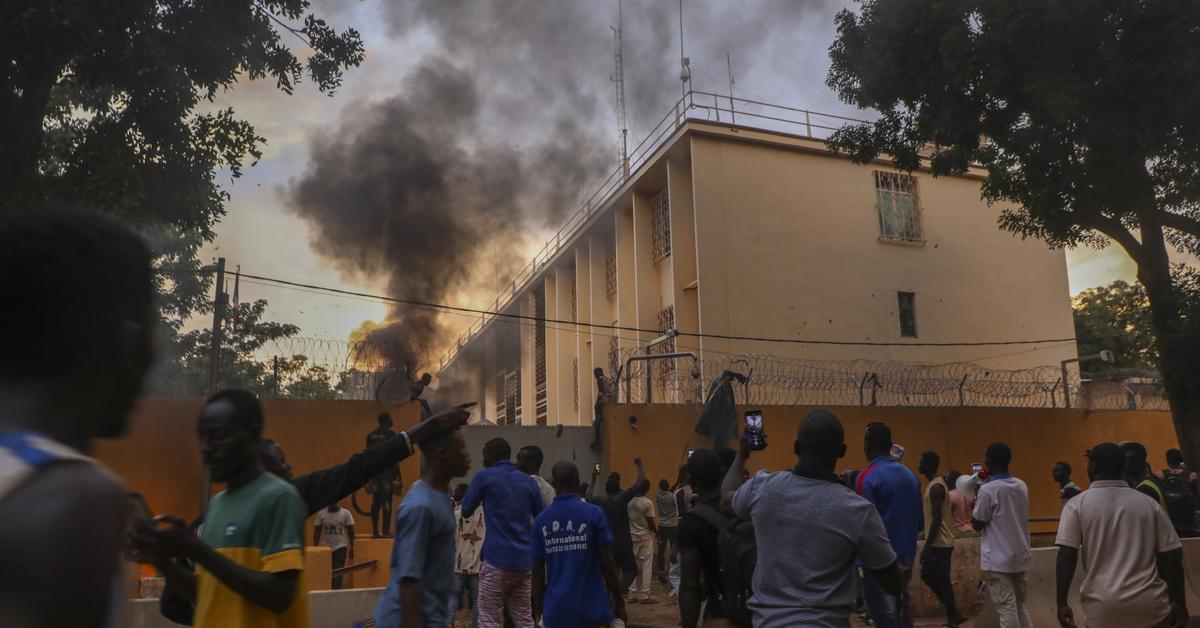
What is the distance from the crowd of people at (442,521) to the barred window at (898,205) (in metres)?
13.5

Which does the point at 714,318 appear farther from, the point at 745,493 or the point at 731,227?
the point at 745,493

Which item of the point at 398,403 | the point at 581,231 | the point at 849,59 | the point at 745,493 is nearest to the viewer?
the point at 745,493

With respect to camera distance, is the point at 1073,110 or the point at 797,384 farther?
the point at 797,384

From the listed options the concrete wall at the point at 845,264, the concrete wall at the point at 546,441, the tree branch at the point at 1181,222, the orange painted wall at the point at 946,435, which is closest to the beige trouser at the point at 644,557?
the orange painted wall at the point at 946,435

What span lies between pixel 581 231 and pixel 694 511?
876 inches

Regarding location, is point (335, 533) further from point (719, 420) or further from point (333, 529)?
point (719, 420)

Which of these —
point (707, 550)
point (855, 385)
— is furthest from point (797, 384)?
point (707, 550)

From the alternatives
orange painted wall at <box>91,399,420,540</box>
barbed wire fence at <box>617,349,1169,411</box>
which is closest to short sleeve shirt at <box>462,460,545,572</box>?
orange painted wall at <box>91,399,420,540</box>

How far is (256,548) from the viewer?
2.72 metres

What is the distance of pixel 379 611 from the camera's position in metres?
4.40

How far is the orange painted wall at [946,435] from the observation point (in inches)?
635

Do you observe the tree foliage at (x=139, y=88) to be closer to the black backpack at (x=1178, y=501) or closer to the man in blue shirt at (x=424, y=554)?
the man in blue shirt at (x=424, y=554)

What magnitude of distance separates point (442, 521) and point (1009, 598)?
532 cm

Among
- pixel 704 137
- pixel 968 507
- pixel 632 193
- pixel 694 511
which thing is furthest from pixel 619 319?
pixel 694 511
